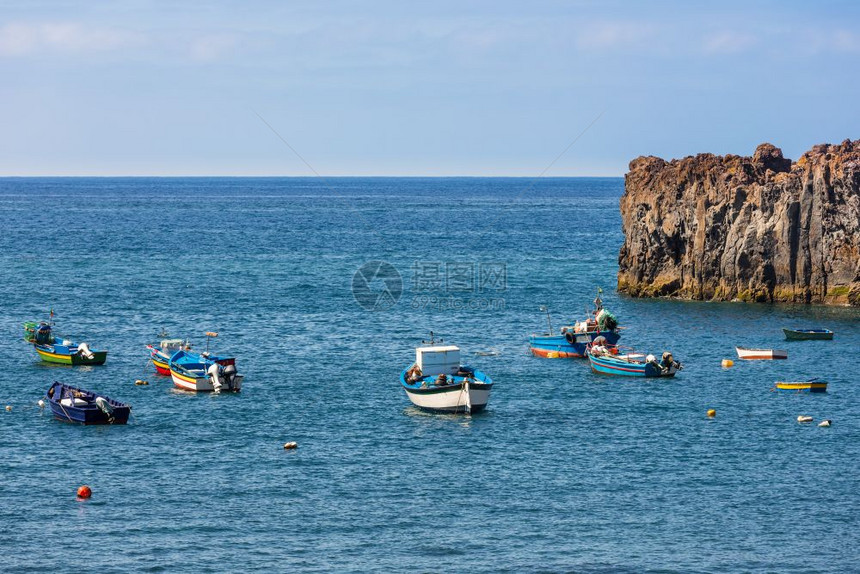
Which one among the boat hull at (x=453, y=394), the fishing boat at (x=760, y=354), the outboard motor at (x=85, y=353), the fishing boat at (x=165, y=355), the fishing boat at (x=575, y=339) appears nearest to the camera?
the boat hull at (x=453, y=394)

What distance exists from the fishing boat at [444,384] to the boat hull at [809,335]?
31.5 metres

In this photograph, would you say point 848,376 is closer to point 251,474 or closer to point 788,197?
point 788,197

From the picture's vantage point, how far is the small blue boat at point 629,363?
75375mm

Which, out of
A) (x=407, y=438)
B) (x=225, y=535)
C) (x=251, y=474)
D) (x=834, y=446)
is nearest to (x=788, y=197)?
(x=834, y=446)

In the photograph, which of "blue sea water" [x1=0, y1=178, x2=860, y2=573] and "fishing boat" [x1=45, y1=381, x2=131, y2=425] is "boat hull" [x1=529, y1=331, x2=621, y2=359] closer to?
"blue sea water" [x1=0, y1=178, x2=860, y2=573]

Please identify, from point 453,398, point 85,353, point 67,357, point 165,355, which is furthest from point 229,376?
point 453,398

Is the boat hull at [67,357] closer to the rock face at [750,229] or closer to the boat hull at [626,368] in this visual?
the boat hull at [626,368]

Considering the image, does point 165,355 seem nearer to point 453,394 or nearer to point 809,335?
point 453,394

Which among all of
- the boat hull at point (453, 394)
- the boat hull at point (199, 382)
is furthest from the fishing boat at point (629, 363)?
the boat hull at point (199, 382)

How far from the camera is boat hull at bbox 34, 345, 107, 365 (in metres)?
76.9

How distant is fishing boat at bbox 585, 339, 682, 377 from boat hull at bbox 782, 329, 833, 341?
13219mm

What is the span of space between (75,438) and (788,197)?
67747mm

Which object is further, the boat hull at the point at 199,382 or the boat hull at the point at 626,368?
the boat hull at the point at 626,368

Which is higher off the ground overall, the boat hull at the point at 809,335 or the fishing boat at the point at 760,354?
the boat hull at the point at 809,335
